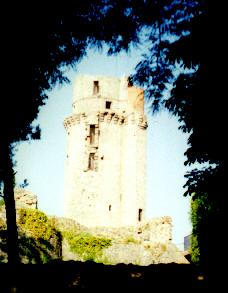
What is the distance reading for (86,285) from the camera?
5.83 m

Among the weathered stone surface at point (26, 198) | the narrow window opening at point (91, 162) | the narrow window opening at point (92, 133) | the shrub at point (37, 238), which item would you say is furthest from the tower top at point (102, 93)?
the shrub at point (37, 238)

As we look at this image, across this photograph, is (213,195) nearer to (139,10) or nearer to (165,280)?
(165,280)

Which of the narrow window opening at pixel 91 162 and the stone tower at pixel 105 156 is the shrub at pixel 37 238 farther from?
the narrow window opening at pixel 91 162

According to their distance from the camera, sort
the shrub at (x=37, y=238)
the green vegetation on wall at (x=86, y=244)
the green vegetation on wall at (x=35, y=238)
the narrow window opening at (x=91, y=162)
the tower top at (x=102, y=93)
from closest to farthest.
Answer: the green vegetation on wall at (x=35, y=238), the shrub at (x=37, y=238), the green vegetation on wall at (x=86, y=244), the narrow window opening at (x=91, y=162), the tower top at (x=102, y=93)

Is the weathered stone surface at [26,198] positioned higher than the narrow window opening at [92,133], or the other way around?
the narrow window opening at [92,133]

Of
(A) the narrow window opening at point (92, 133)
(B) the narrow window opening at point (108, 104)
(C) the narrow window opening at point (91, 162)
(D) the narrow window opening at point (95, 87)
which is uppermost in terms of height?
(D) the narrow window opening at point (95, 87)

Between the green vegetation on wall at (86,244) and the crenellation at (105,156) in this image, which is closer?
the green vegetation on wall at (86,244)

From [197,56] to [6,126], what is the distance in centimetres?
567

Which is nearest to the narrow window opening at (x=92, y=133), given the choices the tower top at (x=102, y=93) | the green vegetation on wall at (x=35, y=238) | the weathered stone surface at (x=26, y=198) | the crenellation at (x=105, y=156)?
the crenellation at (x=105, y=156)

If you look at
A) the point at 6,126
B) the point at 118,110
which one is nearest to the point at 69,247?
the point at 6,126

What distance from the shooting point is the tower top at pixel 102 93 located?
42.4m

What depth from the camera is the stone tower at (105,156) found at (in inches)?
1518

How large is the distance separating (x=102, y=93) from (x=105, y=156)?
747 cm

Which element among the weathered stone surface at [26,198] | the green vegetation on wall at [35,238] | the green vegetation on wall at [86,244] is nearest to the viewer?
the green vegetation on wall at [35,238]
